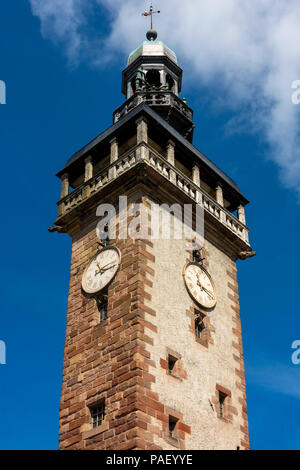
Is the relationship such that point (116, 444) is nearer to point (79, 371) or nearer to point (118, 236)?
point (79, 371)

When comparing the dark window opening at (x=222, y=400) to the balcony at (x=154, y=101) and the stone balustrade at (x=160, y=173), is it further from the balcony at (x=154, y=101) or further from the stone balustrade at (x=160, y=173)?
the balcony at (x=154, y=101)

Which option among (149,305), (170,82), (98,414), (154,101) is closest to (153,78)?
(170,82)

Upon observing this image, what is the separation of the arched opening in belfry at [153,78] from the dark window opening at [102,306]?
12.2m

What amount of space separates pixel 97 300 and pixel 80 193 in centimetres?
465

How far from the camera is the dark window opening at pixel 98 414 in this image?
20.0m

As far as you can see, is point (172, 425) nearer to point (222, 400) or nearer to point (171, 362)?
point (171, 362)

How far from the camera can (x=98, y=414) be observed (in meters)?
20.2

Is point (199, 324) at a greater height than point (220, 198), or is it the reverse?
point (220, 198)

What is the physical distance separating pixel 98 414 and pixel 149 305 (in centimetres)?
328

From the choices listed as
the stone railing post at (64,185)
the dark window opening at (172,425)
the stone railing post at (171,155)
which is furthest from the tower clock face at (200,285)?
the stone railing post at (64,185)
